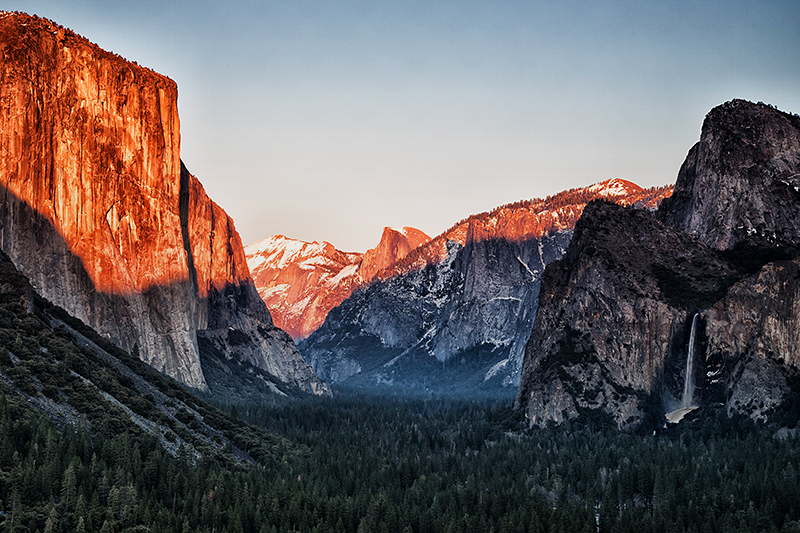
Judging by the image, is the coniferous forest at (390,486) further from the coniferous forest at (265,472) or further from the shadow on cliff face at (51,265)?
the shadow on cliff face at (51,265)

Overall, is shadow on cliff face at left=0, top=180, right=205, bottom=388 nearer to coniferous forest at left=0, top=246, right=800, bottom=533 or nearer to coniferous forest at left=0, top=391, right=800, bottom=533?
coniferous forest at left=0, top=246, right=800, bottom=533

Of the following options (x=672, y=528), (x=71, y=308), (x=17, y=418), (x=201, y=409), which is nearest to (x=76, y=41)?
(x=71, y=308)

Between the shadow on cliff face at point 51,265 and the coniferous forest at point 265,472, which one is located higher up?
the shadow on cliff face at point 51,265

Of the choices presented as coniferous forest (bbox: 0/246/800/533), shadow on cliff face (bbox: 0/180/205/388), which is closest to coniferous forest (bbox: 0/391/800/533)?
coniferous forest (bbox: 0/246/800/533)

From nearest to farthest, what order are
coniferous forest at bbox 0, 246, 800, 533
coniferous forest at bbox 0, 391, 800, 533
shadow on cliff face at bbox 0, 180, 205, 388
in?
1. coniferous forest at bbox 0, 391, 800, 533
2. coniferous forest at bbox 0, 246, 800, 533
3. shadow on cliff face at bbox 0, 180, 205, 388

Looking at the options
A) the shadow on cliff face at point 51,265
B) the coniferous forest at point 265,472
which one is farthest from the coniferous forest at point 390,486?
the shadow on cliff face at point 51,265

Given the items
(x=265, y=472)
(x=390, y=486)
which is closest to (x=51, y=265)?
(x=265, y=472)

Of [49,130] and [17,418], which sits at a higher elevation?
[49,130]

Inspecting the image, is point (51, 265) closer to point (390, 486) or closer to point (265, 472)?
point (265, 472)

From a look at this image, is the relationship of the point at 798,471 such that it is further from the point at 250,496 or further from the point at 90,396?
the point at 90,396

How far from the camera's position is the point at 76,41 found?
199 m

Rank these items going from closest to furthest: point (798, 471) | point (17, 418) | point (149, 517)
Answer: point (149, 517)
point (17, 418)
point (798, 471)

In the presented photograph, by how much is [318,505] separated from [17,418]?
123ft

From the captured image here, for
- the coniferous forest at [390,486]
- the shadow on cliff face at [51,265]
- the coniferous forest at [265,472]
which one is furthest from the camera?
the shadow on cliff face at [51,265]
